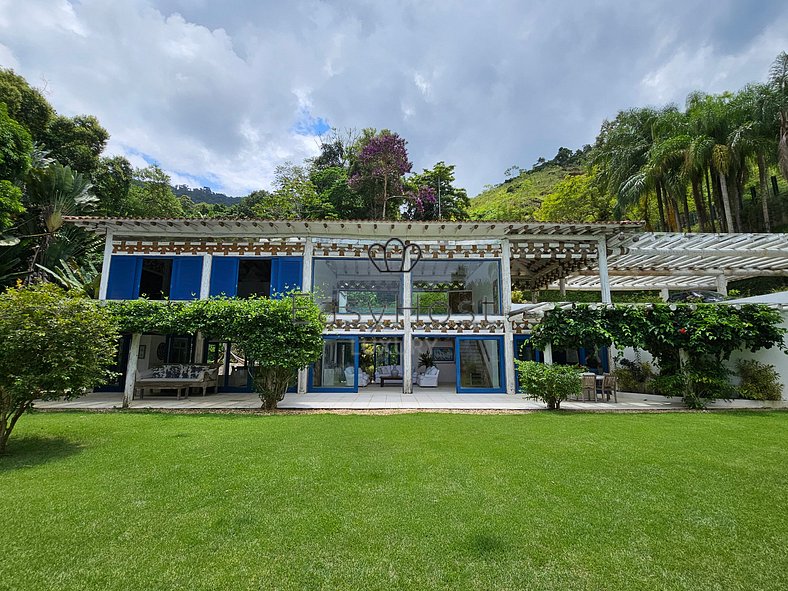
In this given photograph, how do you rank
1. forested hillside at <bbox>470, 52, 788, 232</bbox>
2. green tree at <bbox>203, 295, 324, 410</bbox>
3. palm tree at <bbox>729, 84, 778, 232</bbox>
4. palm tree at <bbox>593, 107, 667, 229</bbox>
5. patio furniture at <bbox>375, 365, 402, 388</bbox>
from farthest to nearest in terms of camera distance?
palm tree at <bbox>593, 107, 667, 229</bbox>, forested hillside at <bbox>470, 52, 788, 232</bbox>, palm tree at <bbox>729, 84, 778, 232</bbox>, patio furniture at <bbox>375, 365, 402, 388</bbox>, green tree at <bbox>203, 295, 324, 410</bbox>

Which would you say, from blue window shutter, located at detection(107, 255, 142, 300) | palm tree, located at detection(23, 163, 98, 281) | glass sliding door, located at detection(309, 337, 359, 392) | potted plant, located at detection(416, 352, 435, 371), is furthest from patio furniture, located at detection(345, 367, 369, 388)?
palm tree, located at detection(23, 163, 98, 281)

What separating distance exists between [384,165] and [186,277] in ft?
55.3

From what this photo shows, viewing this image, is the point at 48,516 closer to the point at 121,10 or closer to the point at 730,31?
the point at 121,10

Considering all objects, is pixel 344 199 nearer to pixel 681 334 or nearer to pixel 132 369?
pixel 132 369

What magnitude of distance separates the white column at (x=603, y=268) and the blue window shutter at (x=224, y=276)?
471 inches

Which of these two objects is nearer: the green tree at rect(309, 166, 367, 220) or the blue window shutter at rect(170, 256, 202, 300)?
the blue window shutter at rect(170, 256, 202, 300)

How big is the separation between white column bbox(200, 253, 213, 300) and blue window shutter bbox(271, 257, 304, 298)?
2.04m

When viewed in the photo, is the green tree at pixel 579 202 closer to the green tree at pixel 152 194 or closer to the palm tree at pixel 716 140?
the palm tree at pixel 716 140

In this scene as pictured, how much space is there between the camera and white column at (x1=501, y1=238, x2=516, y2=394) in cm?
1253

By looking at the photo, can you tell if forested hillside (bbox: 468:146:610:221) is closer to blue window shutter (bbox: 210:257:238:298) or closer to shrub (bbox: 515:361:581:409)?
shrub (bbox: 515:361:581:409)

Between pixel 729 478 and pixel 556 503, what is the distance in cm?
214

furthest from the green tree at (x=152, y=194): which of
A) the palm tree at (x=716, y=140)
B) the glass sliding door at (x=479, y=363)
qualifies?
the palm tree at (x=716, y=140)

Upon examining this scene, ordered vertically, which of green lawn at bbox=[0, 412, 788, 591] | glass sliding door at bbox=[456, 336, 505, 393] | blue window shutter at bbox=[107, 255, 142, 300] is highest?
blue window shutter at bbox=[107, 255, 142, 300]

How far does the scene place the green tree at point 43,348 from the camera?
5145 mm
